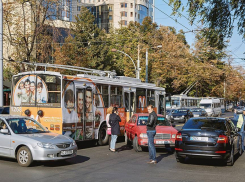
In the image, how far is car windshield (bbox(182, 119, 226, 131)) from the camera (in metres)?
11.3

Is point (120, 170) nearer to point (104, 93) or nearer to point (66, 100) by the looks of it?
point (66, 100)

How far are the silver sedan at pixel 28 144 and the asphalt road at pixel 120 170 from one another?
12.4 inches

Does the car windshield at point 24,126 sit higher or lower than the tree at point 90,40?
lower

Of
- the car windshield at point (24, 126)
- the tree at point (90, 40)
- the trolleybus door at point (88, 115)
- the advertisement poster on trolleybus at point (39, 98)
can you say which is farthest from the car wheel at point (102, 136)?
the tree at point (90, 40)

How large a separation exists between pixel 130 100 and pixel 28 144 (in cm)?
952

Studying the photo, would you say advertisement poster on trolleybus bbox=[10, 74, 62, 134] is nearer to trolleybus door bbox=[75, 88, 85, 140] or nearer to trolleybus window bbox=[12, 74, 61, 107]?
trolleybus window bbox=[12, 74, 61, 107]

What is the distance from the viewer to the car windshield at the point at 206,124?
11258 mm

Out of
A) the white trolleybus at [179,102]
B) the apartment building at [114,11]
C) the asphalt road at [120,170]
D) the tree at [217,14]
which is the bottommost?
the asphalt road at [120,170]

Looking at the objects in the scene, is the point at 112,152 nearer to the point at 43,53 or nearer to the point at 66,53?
the point at 43,53

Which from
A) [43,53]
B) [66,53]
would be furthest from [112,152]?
[66,53]

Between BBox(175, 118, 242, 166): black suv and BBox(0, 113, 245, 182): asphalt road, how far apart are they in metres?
0.41

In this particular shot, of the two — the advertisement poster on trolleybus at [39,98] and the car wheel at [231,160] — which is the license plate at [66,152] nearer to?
the advertisement poster on trolleybus at [39,98]

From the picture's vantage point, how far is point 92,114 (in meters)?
16.0

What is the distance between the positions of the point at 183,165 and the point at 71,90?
5761 millimetres
